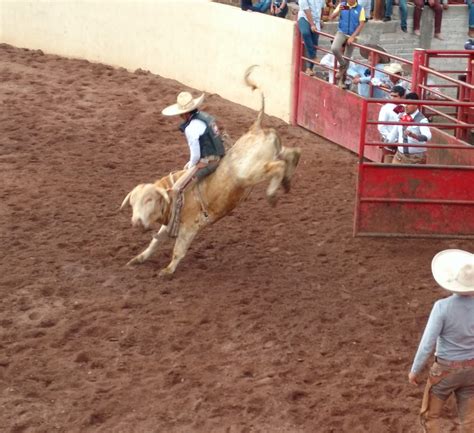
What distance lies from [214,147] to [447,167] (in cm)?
236

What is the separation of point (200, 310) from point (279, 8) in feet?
29.2

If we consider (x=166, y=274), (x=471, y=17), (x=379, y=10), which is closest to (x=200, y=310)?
(x=166, y=274)

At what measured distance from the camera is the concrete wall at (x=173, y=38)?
1406 cm

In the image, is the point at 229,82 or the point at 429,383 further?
the point at 229,82

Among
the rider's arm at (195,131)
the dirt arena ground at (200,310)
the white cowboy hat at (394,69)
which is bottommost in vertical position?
the dirt arena ground at (200,310)

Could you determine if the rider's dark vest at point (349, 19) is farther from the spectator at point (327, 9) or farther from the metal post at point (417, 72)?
the metal post at point (417, 72)

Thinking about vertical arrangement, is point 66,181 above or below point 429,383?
below

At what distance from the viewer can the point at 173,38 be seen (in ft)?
51.9

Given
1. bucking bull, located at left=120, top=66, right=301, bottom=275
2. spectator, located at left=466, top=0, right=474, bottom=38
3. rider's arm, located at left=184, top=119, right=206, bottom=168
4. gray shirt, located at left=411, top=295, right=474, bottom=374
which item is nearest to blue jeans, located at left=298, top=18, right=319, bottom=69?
spectator, located at left=466, top=0, right=474, bottom=38

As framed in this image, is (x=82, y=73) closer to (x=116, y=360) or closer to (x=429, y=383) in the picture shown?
(x=116, y=360)

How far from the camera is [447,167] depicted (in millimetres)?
9453

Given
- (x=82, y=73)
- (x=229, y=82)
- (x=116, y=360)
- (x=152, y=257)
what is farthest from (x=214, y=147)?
(x=82, y=73)

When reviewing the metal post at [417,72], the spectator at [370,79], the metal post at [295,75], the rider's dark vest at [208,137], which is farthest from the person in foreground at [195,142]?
the metal post at [295,75]

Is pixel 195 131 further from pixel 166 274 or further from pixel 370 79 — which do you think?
pixel 370 79
